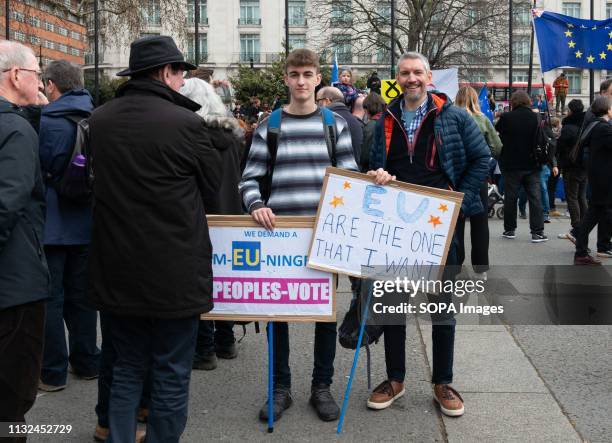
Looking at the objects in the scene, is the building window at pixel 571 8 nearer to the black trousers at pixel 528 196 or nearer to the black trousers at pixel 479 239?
the black trousers at pixel 528 196

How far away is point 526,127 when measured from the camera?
410 inches

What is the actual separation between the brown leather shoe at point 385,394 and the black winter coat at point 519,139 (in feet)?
22.0

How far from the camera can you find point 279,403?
14.0 ft

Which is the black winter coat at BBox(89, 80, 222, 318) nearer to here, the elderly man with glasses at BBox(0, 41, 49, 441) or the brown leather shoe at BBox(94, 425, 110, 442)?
the elderly man with glasses at BBox(0, 41, 49, 441)

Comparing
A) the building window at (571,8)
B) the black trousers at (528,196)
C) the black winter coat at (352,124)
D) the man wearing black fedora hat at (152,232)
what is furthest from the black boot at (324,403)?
the building window at (571,8)

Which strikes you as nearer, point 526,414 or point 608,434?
point 608,434

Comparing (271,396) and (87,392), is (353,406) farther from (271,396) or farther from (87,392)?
(87,392)

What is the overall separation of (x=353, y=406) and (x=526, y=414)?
973 mm

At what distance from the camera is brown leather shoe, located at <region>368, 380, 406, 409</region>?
172 inches

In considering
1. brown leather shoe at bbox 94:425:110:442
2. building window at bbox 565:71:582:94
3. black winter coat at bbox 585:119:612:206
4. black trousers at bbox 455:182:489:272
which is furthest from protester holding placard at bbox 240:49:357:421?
building window at bbox 565:71:582:94

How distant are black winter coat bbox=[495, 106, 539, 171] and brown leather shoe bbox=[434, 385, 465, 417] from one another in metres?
6.72

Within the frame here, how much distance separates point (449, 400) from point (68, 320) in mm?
2513

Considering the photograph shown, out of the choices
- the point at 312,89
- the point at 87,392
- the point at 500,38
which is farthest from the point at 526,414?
the point at 500,38

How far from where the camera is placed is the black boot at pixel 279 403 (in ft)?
13.9
